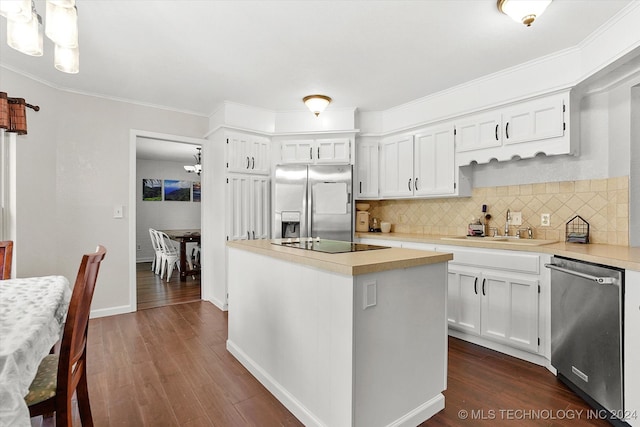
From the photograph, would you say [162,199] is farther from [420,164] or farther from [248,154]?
[420,164]

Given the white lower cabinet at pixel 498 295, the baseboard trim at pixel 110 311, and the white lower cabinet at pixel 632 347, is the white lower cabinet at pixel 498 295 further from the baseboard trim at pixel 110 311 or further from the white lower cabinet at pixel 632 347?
the baseboard trim at pixel 110 311

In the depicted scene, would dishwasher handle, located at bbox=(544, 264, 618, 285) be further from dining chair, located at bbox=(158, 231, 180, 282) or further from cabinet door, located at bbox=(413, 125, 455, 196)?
dining chair, located at bbox=(158, 231, 180, 282)

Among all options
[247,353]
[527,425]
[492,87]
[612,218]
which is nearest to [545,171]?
[612,218]

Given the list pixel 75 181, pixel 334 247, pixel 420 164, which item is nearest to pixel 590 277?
pixel 334 247

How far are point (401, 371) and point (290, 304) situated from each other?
72cm

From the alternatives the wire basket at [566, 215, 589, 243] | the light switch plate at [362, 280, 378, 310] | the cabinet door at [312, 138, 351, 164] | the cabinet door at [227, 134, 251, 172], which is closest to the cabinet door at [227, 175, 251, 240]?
the cabinet door at [227, 134, 251, 172]

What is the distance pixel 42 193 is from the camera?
3.19 m

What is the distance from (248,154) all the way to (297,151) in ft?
2.01

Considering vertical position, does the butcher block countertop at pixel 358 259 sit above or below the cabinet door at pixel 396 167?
below

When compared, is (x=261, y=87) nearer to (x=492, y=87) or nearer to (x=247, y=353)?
(x=492, y=87)

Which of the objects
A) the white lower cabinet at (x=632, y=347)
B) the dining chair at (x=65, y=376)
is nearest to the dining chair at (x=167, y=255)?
the dining chair at (x=65, y=376)

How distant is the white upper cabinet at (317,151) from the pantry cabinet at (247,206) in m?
0.45

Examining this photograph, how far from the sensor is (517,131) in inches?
111

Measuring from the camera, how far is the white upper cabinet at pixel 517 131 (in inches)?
102
